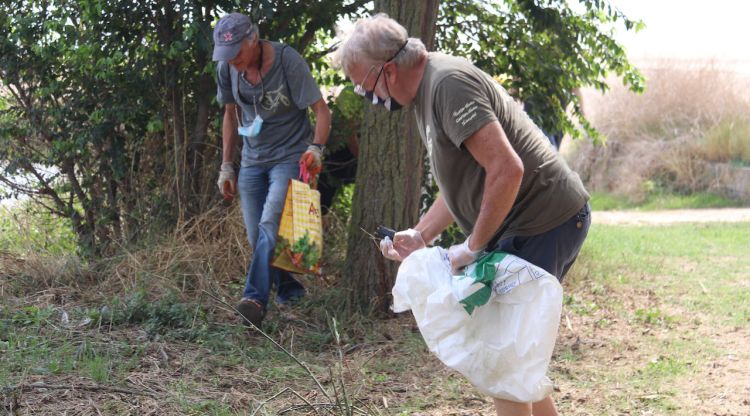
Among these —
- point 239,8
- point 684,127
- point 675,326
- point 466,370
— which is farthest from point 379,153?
point 684,127

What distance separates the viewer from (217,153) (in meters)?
6.86

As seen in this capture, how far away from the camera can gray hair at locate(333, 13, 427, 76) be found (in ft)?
10.5

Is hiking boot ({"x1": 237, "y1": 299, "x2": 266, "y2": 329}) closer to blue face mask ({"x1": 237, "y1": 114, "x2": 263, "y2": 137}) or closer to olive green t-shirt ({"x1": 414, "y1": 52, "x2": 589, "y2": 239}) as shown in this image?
blue face mask ({"x1": 237, "y1": 114, "x2": 263, "y2": 137})

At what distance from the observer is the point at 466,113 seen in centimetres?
299

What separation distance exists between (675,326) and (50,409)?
3.81 metres

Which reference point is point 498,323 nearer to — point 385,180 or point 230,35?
A: point 385,180

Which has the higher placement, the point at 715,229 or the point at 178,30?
the point at 178,30

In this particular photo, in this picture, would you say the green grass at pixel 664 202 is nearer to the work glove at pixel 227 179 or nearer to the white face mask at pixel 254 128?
the work glove at pixel 227 179

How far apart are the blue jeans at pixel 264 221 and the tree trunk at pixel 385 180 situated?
42 centimetres

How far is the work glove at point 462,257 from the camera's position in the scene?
3.18m

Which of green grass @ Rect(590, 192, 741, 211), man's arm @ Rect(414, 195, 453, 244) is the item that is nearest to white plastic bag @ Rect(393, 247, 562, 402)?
man's arm @ Rect(414, 195, 453, 244)

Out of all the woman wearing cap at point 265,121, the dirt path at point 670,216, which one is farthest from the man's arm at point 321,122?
the dirt path at point 670,216

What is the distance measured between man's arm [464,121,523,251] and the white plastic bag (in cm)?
21

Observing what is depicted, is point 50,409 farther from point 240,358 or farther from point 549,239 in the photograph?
point 549,239
